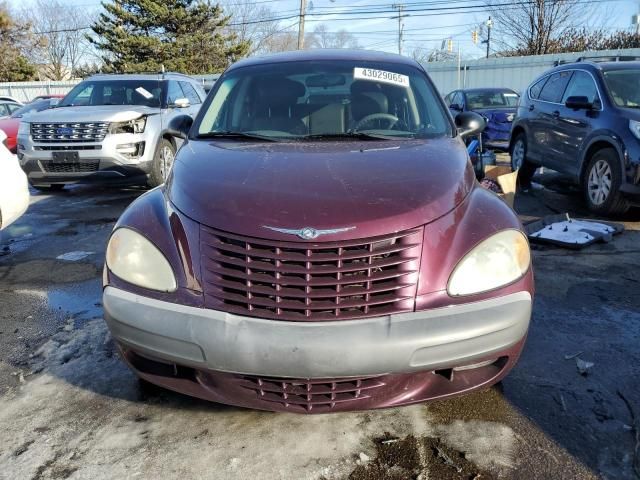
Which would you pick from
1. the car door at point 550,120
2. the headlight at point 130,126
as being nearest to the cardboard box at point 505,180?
the car door at point 550,120

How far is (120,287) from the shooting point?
236 centimetres

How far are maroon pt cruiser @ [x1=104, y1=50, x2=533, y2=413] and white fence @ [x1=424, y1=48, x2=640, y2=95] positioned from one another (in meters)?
20.5

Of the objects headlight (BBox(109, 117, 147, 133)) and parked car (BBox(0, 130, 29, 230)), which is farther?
headlight (BBox(109, 117, 147, 133))

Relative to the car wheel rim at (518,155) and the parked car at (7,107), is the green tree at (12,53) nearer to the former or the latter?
the parked car at (7,107)

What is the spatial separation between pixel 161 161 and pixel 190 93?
208cm

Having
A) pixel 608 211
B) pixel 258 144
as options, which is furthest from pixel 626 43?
pixel 258 144

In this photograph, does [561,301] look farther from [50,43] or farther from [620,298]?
[50,43]

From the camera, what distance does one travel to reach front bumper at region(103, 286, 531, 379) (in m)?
2.04

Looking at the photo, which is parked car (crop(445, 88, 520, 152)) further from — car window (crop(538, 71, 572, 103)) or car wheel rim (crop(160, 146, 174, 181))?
car wheel rim (crop(160, 146, 174, 181))

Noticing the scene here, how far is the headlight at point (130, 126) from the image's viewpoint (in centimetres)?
746

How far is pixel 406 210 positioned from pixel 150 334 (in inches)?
44.8

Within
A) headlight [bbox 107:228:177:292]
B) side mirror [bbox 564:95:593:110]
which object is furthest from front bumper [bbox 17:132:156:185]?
side mirror [bbox 564:95:593:110]

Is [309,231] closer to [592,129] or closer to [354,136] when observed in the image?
[354,136]

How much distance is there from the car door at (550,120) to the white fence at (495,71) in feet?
46.0
